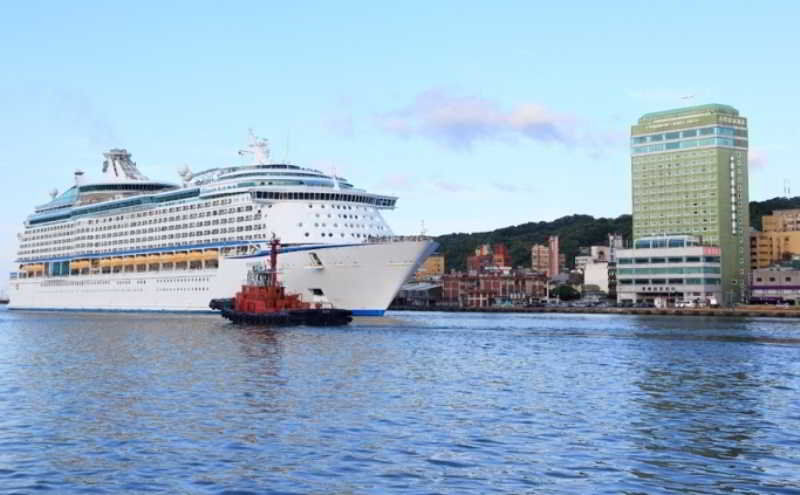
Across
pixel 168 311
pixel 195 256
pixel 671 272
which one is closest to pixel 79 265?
pixel 168 311

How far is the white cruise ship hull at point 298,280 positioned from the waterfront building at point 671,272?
101 meters

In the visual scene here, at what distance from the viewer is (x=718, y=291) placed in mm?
181625

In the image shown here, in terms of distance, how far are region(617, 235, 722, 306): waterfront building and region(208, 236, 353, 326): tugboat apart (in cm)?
10646

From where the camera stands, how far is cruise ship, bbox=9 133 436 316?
9106 cm

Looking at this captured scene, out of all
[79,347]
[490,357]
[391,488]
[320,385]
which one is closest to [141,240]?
[79,347]

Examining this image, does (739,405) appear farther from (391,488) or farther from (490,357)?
(490,357)

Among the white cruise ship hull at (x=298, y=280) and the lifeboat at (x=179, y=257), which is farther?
the lifeboat at (x=179, y=257)

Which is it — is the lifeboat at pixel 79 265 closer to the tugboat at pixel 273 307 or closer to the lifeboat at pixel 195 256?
the lifeboat at pixel 195 256

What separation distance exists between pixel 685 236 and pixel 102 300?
111933 millimetres

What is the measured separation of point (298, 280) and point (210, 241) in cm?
1730

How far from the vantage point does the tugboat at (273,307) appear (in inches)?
3386

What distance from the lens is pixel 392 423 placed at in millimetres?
28656

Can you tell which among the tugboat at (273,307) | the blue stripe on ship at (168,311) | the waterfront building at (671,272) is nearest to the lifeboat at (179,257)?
the blue stripe on ship at (168,311)

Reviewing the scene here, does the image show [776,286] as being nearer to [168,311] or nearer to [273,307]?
[168,311]
